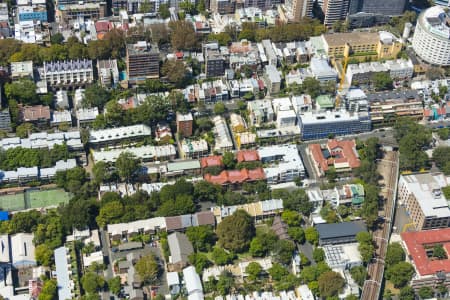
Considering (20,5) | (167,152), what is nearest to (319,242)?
(167,152)

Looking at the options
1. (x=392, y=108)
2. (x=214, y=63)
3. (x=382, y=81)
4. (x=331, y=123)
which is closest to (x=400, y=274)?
(x=331, y=123)

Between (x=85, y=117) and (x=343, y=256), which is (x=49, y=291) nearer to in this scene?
(x=85, y=117)

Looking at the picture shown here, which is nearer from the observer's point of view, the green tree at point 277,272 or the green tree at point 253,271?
the green tree at point 253,271

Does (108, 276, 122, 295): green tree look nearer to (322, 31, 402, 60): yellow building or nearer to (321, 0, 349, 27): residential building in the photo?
(322, 31, 402, 60): yellow building

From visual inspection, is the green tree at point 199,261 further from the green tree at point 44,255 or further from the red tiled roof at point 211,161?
the green tree at point 44,255

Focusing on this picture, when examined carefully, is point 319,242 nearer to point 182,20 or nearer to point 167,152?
point 167,152

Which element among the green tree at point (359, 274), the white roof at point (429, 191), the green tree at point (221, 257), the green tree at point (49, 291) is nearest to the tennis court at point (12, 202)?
the green tree at point (49, 291)

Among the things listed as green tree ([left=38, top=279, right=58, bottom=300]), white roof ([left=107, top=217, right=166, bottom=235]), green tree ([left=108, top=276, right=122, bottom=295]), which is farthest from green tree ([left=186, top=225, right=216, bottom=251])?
green tree ([left=38, top=279, right=58, bottom=300])
